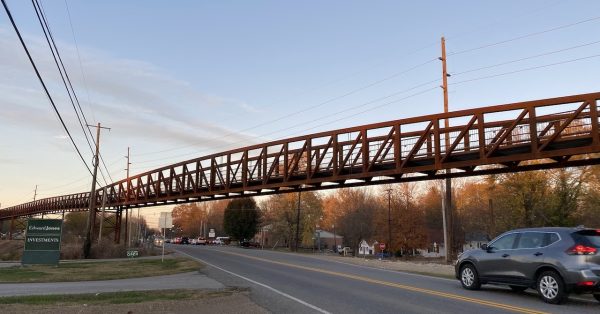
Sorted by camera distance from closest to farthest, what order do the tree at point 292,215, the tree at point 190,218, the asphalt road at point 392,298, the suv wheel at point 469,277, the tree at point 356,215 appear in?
1. the asphalt road at point 392,298
2. the suv wheel at point 469,277
3. the tree at point 292,215
4. the tree at point 356,215
5. the tree at point 190,218

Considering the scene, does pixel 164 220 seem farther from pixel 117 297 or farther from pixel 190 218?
pixel 190 218

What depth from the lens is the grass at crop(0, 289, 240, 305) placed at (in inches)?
464

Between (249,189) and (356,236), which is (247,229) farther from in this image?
(249,189)

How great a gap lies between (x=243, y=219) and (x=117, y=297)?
284 ft

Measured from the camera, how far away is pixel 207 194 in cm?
3466

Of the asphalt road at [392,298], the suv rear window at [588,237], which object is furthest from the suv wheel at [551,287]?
the suv rear window at [588,237]

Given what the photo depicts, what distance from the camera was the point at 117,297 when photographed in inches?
496

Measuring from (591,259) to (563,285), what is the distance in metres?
0.84

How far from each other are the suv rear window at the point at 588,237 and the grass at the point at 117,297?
28.8 ft

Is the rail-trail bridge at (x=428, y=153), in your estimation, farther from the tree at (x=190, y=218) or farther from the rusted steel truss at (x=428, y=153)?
the tree at (x=190, y=218)

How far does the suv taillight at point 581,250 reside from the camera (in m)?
11.1

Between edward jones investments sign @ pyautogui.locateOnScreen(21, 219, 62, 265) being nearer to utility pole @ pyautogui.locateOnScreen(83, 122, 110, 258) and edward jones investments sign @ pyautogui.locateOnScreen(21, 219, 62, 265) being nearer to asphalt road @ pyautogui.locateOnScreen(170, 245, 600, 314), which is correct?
utility pole @ pyautogui.locateOnScreen(83, 122, 110, 258)

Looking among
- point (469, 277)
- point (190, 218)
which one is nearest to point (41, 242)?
point (469, 277)

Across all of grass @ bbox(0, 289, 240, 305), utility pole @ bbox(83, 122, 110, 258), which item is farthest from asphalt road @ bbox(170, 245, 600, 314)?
utility pole @ bbox(83, 122, 110, 258)
